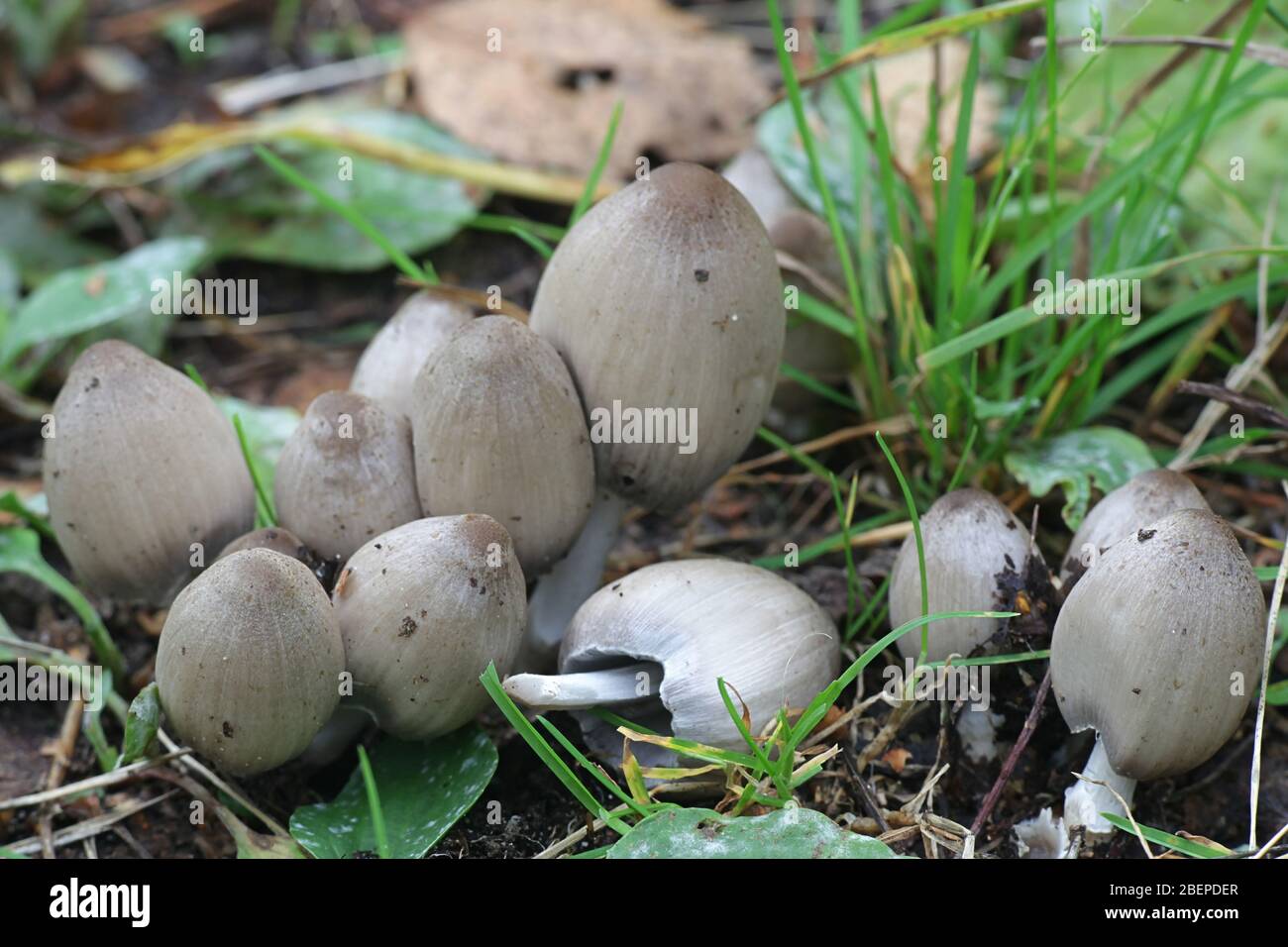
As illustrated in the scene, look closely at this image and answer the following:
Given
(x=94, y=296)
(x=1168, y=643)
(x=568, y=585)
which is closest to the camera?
(x=1168, y=643)

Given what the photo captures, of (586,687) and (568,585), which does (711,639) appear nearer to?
(586,687)

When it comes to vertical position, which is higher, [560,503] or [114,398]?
[114,398]

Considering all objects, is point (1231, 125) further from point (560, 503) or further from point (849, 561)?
point (560, 503)

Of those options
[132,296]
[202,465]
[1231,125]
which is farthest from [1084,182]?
[132,296]

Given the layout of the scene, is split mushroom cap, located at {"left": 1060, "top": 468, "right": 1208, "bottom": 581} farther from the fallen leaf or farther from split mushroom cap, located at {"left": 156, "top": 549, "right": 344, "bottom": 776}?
the fallen leaf

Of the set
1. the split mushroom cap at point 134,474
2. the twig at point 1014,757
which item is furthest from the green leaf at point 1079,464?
the split mushroom cap at point 134,474

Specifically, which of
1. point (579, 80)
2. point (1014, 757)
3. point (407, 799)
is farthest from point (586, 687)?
point (579, 80)
